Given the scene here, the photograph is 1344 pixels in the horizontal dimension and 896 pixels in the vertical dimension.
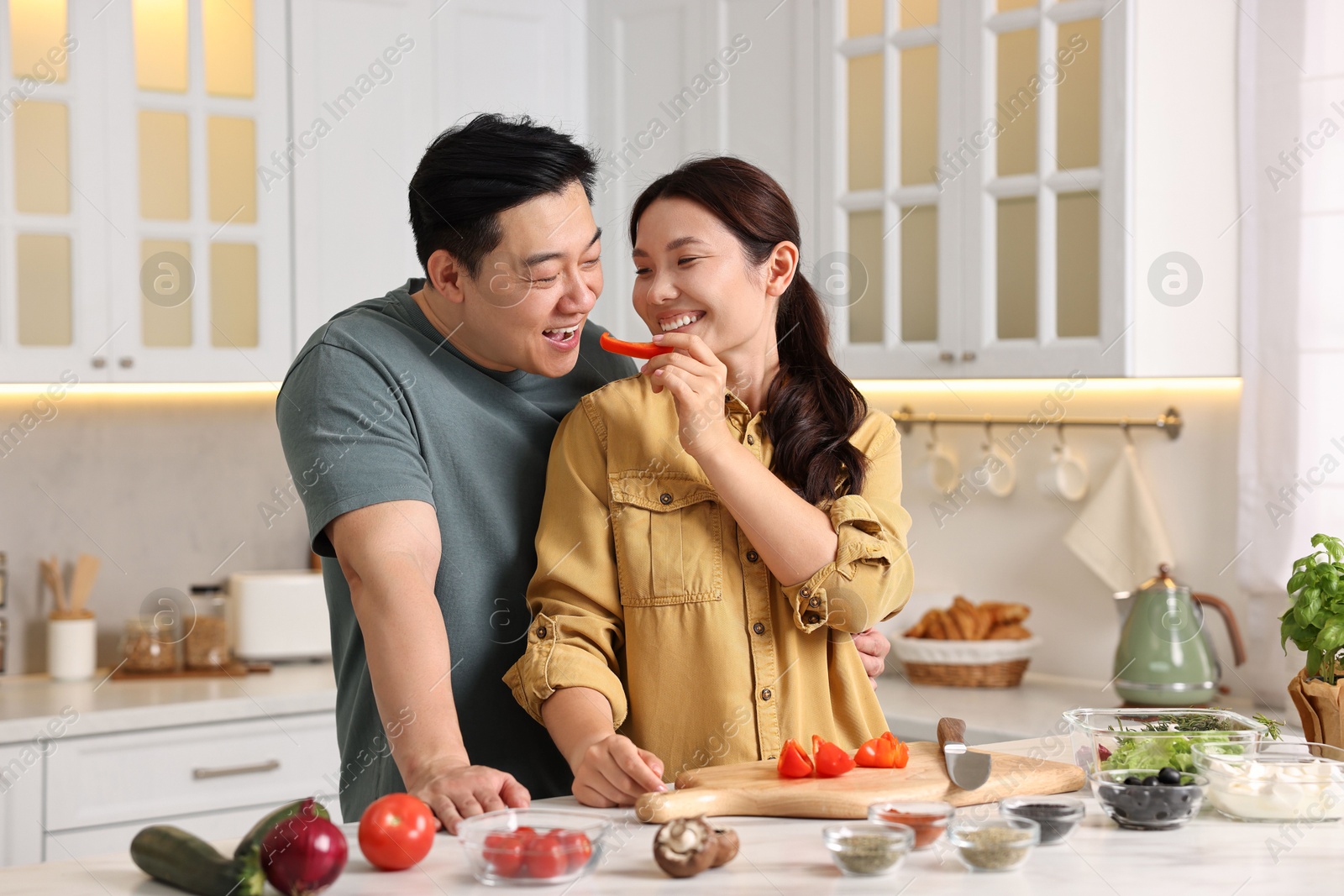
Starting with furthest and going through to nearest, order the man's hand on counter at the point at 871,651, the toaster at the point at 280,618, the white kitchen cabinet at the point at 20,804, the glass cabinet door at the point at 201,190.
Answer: the toaster at the point at 280,618
the glass cabinet door at the point at 201,190
the white kitchen cabinet at the point at 20,804
the man's hand on counter at the point at 871,651

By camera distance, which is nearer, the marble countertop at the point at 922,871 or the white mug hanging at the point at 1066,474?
the marble countertop at the point at 922,871

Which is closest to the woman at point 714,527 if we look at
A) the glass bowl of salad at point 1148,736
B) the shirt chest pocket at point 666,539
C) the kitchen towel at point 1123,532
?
the shirt chest pocket at point 666,539

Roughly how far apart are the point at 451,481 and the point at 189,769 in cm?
145

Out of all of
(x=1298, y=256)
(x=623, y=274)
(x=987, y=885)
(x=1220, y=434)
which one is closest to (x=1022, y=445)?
(x=1220, y=434)

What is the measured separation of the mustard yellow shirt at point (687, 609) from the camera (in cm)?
146

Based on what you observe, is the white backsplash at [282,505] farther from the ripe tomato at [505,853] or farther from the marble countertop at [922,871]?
the ripe tomato at [505,853]

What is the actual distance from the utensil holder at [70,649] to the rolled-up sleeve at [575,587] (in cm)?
182

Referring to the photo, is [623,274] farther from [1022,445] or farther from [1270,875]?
[1270,875]

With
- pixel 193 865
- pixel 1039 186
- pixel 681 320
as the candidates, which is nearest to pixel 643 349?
pixel 681 320

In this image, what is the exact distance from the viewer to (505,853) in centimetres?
104

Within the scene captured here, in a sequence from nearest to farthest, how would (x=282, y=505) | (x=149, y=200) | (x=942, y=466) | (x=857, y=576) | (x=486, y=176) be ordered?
(x=857, y=576), (x=486, y=176), (x=149, y=200), (x=942, y=466), (x=282, y=505)

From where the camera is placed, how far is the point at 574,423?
5.29ft

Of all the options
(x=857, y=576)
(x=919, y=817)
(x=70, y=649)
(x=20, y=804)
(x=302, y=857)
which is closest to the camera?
(x=302, y=857)

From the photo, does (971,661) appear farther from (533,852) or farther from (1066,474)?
(533,852)
